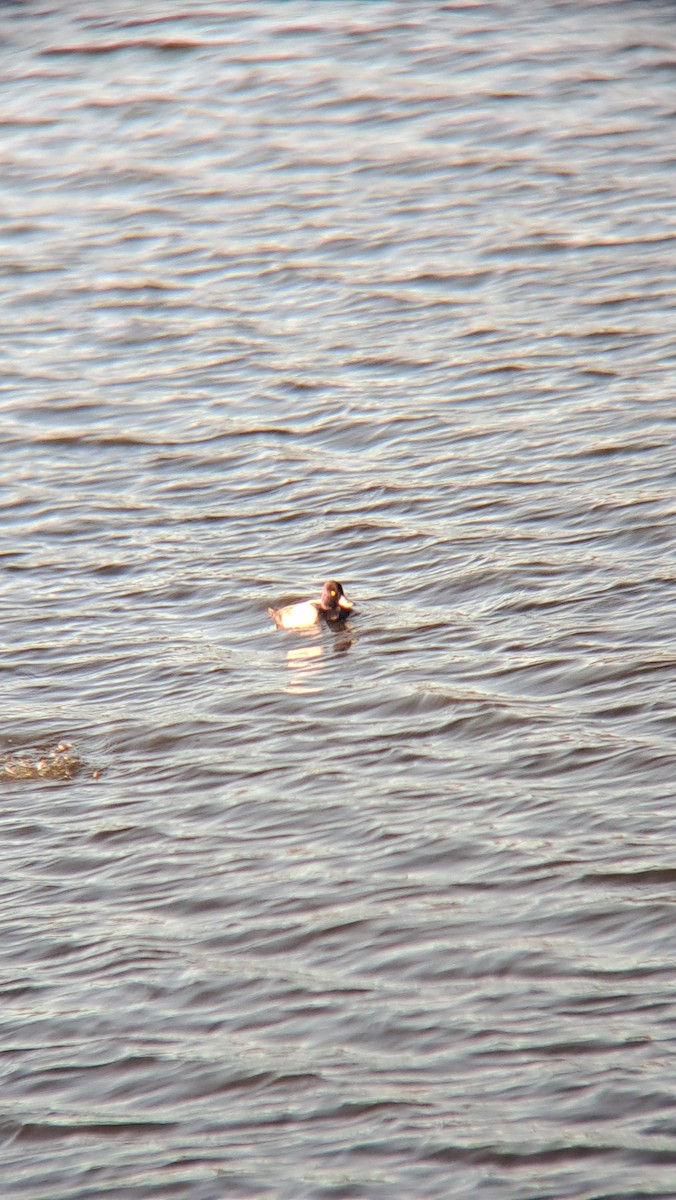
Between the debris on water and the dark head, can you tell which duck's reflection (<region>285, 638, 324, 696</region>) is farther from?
the debris on water

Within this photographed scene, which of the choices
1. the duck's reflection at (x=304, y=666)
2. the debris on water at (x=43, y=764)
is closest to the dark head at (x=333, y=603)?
the duck's reflection at (x=304, y=666)

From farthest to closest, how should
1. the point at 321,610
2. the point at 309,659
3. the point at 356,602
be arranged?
1. the point at 356,602
2. the point at 321,610
3. the point at 309,659

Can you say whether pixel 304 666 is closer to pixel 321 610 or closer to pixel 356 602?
pixel 321 610

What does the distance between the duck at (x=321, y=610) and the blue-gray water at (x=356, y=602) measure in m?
0.12

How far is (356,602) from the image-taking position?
9.34m

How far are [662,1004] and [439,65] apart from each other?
13513 millimetres

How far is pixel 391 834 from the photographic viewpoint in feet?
22.4

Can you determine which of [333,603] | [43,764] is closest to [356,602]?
[333,603]

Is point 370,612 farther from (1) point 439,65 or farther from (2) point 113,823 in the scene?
(1) point 439,65

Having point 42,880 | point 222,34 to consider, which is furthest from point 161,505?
point 222,34

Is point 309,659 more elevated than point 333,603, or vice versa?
point 333,603

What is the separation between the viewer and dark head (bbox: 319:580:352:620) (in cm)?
887

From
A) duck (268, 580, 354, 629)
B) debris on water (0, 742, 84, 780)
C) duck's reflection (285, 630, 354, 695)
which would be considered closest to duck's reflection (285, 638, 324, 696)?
duck's reflection (285, 630, 354, 695)

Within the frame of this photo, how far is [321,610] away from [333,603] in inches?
3.5
